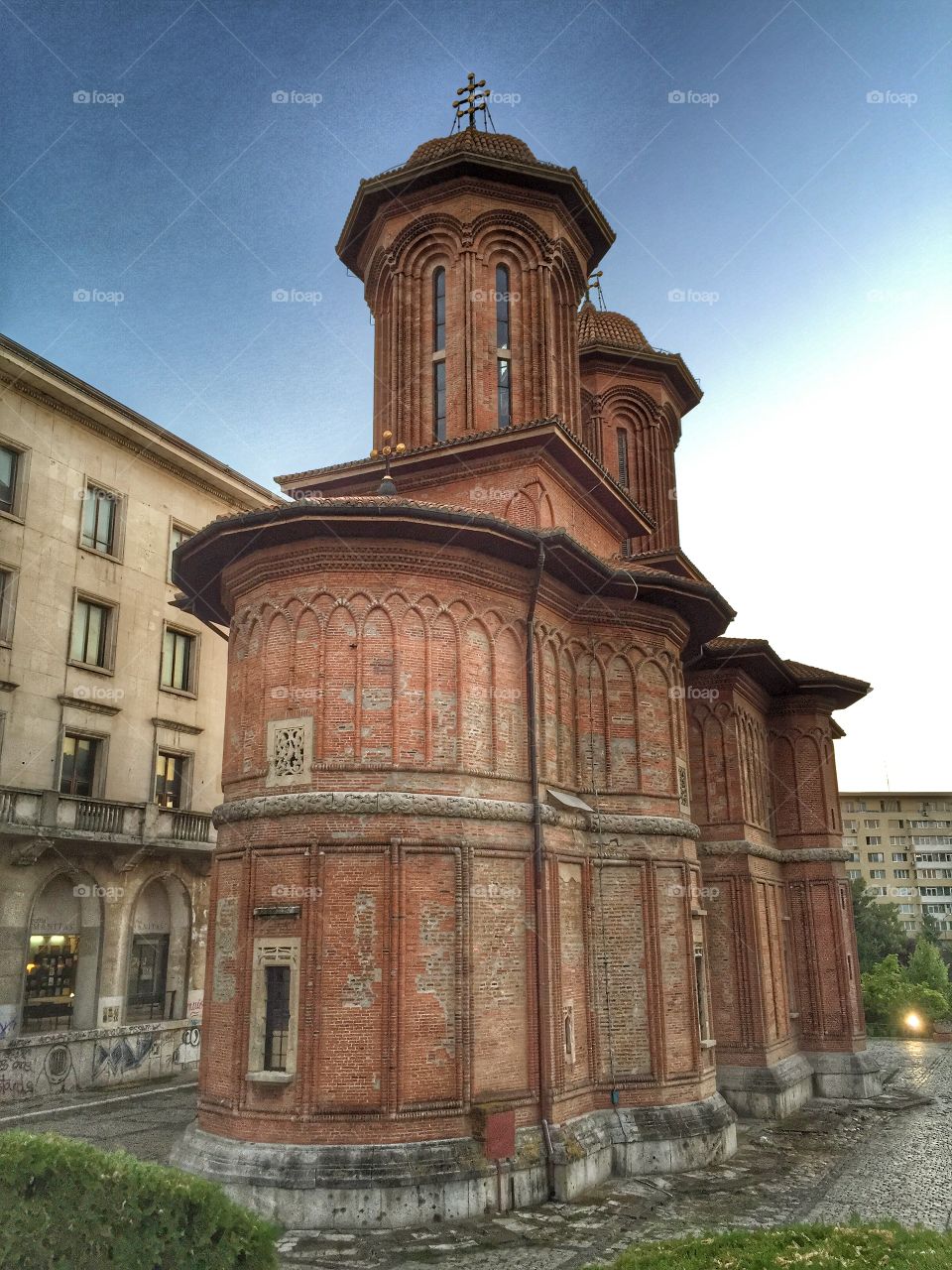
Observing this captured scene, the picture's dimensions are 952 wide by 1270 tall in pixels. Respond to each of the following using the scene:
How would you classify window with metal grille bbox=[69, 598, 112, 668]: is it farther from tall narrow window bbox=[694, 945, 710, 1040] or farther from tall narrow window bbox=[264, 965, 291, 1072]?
tall narrow window bbox=[694, 945, 710, 1040]

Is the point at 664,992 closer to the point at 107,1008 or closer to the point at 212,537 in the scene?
the point at 212,537

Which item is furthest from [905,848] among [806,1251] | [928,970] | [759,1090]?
[806,1251]

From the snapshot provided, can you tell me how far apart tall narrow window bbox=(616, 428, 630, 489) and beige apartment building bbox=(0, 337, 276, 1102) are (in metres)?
12.3

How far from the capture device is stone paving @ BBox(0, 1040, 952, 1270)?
11406mm

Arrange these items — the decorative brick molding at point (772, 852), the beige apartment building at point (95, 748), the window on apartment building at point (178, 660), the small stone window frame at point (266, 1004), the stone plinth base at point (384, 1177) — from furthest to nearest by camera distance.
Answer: the window on apartment building at point (178, 660)
the beige apartment building at point (95, 748)
the decorative brick molding at point (772, 852)
the small stone window frame at point (266, 1004)
the stone plinth base at point (384, 1177)

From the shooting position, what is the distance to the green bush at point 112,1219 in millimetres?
7473

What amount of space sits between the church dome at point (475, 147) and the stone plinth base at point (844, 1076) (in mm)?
21749

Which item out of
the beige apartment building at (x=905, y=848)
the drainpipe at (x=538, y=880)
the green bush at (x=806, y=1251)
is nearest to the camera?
the green bush at (x=806, y=1251)

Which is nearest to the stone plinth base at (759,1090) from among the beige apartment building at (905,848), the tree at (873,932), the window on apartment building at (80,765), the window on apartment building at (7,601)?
the window on apartment building at (80,765)

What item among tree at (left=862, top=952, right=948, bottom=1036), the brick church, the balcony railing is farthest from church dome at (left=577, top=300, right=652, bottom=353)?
tree at (left=862, top=952, right=948, bottom=1036)

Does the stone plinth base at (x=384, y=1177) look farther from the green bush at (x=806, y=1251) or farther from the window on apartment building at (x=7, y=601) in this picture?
the window on apartment building at (x=7, y=601)

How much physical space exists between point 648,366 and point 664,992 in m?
19.8

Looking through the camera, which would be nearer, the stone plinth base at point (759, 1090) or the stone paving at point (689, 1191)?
the stone paving at point (689, 1191)

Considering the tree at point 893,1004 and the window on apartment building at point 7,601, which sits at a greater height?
the window on apartment building at point 7,601
